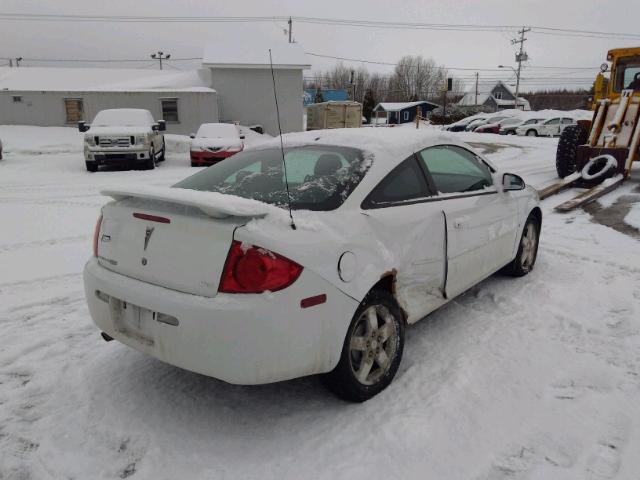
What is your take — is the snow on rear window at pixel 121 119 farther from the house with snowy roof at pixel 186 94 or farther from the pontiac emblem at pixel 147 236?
the pontiac emblem at pixel 147 236

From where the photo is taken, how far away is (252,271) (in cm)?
233

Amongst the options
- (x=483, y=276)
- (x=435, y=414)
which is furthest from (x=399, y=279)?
(x=483, y=276)

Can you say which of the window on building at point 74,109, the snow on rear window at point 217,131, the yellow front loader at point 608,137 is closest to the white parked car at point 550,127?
the yellow front loader at point 608,137

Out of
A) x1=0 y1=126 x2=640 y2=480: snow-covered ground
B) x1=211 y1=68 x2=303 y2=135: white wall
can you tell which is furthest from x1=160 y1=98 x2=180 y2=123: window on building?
x1=0 y1=126 x2=640 y2=480: snow-covered ground

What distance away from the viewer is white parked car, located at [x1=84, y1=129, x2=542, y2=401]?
2.34 m

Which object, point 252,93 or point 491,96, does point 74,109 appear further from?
point 491,96

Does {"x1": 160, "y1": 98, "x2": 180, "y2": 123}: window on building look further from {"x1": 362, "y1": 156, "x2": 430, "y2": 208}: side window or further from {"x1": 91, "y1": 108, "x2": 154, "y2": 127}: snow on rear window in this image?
{"x1": 362, "y1": 156, "x2": 430, "y2": 208}: side window

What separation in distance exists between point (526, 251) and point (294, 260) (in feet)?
10.9

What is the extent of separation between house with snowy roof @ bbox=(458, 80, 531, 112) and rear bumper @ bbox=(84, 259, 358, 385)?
78.9 metres

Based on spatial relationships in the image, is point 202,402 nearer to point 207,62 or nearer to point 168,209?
point 168,209

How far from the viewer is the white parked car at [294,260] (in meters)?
2.34

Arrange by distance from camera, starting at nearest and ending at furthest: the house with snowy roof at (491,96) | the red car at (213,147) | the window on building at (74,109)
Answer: the red car at (213,147) < the window on building at (74,109) < the house with snowy roof at (491,96)

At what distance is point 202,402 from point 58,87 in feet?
89.4

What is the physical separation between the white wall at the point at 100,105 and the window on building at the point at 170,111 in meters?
0.20
